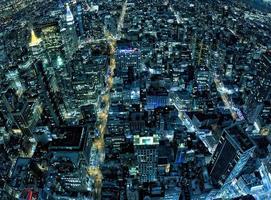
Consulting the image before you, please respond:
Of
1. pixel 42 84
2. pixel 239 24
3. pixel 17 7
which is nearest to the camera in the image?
pixel 42 84

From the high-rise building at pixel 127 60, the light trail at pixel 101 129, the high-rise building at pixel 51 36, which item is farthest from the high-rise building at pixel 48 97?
the high-rise building at pixel 51 36

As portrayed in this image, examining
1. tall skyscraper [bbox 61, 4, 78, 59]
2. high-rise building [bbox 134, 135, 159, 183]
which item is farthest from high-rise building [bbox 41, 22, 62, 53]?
high-rise building [bbox 134, 135, 159, 183]

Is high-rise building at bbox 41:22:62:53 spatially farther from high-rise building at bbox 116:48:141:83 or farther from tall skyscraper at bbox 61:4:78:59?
high-rise building at bbox 116:48:141:83

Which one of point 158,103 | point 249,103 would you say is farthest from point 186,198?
point 249,103

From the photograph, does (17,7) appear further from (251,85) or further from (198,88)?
(251,85)

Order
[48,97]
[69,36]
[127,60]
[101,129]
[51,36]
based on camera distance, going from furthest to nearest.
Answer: [69,36], [51,36], [127,60], [101,129], [48,97]

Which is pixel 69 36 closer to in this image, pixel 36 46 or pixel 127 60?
pixel 36 46

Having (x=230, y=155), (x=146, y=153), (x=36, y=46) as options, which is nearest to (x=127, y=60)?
(x=36, y=46)
